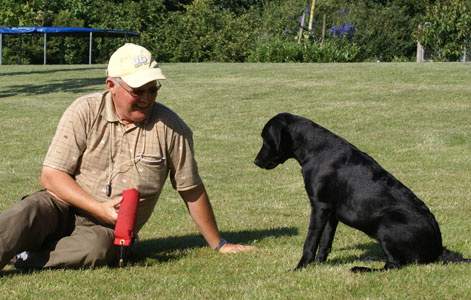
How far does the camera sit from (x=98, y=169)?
505cm

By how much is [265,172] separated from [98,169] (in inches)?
231

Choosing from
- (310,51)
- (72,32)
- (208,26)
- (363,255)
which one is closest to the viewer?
(363,255)

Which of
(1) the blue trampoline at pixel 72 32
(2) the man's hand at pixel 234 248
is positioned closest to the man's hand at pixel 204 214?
(2) the man's hand at pixel 234 248

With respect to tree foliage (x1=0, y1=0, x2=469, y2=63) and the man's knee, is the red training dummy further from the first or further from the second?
tree foliage (x1=0, y1=0, x2=469, y2=63)

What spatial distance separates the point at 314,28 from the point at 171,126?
94.4 ft

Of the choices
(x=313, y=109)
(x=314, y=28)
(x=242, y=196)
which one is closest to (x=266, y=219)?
(x=242, y=196)

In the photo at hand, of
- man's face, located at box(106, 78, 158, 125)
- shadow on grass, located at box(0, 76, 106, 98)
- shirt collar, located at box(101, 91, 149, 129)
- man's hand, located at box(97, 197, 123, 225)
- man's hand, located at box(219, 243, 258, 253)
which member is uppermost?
man's face, located at box(106, 78, 158, 125)

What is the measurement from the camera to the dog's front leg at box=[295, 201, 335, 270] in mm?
4898

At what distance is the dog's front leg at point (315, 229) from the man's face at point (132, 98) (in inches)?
55.8

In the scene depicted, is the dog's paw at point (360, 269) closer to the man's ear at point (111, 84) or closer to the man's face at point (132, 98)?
the man's face at point (132, 98)

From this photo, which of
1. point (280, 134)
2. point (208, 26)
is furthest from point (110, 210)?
point (208, 26)

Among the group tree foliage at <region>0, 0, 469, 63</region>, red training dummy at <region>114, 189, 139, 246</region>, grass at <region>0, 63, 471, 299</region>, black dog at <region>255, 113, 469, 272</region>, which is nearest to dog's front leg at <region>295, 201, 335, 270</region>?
black dog at <region>255, 113, 469, 272</region>

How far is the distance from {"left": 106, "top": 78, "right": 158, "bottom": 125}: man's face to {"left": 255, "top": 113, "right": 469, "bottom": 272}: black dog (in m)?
1.02

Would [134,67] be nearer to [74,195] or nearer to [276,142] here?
[74,195]
